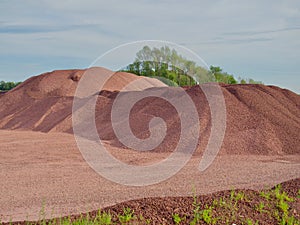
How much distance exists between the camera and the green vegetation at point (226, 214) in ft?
16.8

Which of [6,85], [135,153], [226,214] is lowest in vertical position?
[226,214]

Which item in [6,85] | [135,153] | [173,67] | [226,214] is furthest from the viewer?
[6,85]

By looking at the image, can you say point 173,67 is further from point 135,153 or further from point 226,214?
point 226,214

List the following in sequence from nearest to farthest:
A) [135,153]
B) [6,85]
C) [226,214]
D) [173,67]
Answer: [226,214] → [135,153] → [173,67] → [6,85]

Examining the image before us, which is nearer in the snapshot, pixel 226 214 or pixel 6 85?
pixel 226 214

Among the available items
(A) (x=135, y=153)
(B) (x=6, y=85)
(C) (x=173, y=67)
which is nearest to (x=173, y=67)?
(C) (x=173, y=67)

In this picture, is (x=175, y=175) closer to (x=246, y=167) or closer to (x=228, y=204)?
(x=246, y=167)

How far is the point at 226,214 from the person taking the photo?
553 centimetres

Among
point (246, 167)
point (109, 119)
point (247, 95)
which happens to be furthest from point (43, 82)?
point (246, 167)

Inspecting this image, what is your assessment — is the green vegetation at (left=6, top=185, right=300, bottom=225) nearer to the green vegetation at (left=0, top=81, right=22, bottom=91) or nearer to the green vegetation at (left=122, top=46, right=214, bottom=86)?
the green vegetation at (left=122, top=46, right=214, bottom=86)

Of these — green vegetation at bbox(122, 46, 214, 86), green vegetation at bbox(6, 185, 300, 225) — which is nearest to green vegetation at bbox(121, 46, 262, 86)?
green vegetation at bbox(122, 46, 214, 86)

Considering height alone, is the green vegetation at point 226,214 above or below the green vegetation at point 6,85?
below

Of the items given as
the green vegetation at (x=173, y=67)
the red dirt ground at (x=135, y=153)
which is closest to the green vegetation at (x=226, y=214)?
the red dirt ground at (x=135, y=153)

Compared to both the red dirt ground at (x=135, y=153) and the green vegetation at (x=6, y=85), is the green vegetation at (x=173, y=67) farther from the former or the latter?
the green vegetation at (x=6, y=85)
